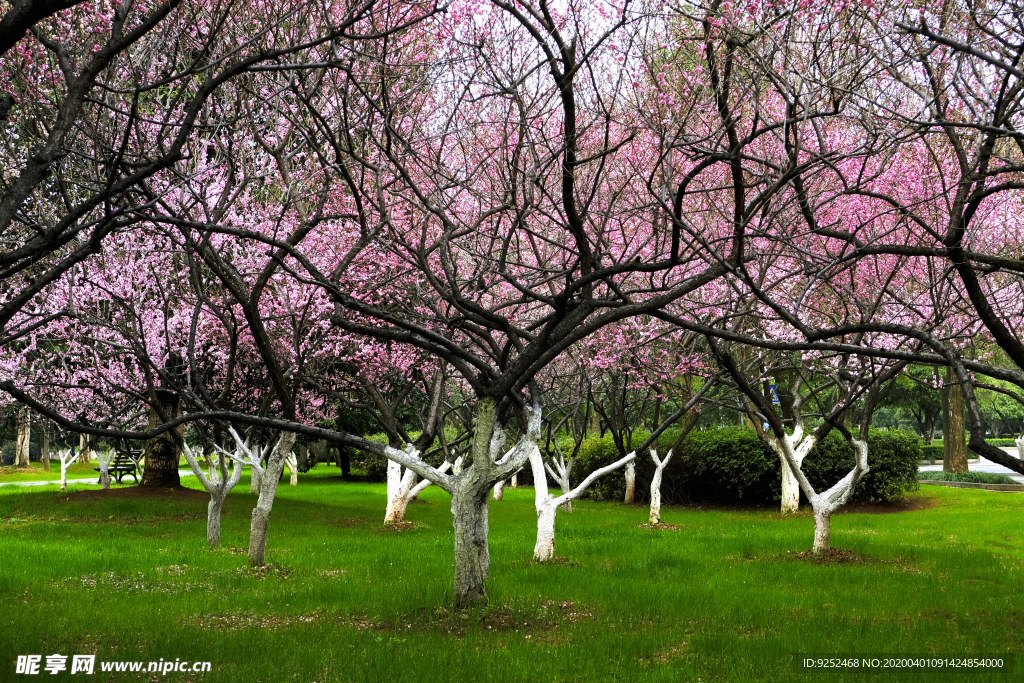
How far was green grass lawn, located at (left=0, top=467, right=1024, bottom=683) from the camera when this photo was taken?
6.44m

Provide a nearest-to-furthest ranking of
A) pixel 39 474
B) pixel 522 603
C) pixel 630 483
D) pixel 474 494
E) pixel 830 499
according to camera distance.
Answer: pixel 474 494 < pixel 522 603 < pixel 830 499 < pixel 630 483 < pixel 39 474

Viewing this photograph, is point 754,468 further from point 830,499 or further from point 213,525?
point 213,525

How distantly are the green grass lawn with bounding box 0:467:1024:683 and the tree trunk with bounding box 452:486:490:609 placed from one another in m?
0.30

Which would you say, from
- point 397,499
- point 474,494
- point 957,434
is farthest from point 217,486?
point 957,434

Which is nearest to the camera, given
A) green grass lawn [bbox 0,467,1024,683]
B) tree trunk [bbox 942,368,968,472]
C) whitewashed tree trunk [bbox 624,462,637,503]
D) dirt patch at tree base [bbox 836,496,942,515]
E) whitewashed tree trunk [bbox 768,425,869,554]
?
green grass lawn [bbox 0,467,1024,683]

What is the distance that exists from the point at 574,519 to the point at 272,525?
6979mm

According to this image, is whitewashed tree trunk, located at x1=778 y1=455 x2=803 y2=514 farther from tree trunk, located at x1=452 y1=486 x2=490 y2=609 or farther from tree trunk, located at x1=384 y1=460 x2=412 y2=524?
tree trunk, located at x1=452 y1=486 x2=490 y2=609

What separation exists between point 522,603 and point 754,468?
46.7ft

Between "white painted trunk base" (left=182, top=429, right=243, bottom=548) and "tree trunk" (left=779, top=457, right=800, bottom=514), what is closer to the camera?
"white painted trunk base" (left=182, top=429, right=243, bottom=548)

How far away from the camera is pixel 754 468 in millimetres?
21062

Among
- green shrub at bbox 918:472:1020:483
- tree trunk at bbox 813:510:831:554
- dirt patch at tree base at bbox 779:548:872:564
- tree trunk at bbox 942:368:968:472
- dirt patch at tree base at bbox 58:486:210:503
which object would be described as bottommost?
dirt patch at tree base at bbox 58:486:210:503

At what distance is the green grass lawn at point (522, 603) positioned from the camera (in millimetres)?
6438

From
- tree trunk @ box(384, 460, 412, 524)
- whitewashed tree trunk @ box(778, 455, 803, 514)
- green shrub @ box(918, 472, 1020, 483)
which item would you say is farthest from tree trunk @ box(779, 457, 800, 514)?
green shrub @ box(918, 472, 1020, 483)

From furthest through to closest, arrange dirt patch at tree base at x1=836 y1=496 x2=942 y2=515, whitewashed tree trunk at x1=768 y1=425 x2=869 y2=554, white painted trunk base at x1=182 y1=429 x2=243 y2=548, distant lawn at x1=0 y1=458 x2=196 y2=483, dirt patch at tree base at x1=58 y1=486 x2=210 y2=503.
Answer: distant lawn at x1=0 y1=458 x2=196 y2=483
dirt patch at tree base at x1=836 y1=496 x2=942 y2=515
dirt patch at tree base at x1=58 y1=486 x2=210 y2=503
white painted trunk base at x1=182 y1=429 x2=243 y2=548
whitewashed tree trunk at x1=768 y1=425 x2=869 y2=554
